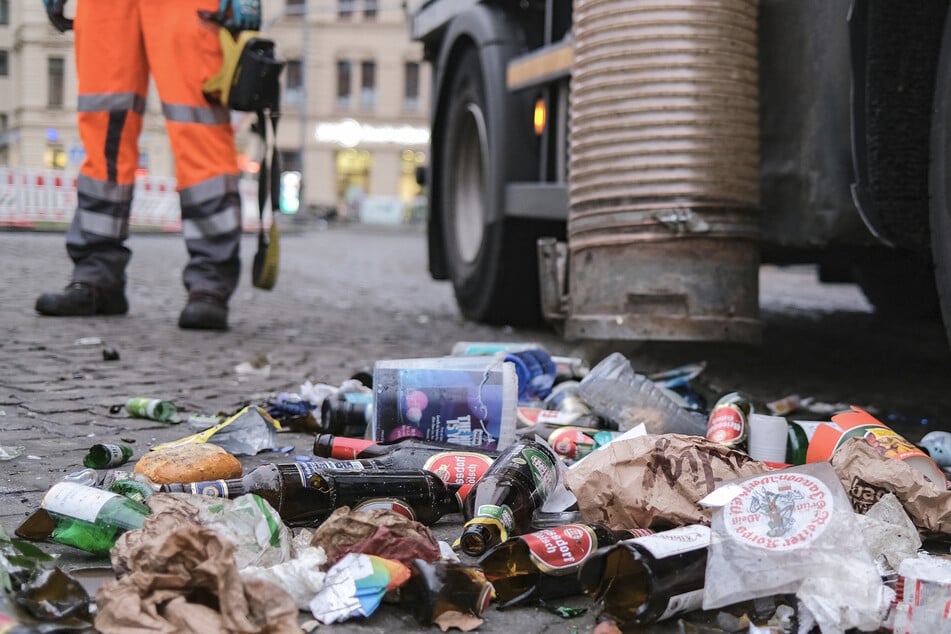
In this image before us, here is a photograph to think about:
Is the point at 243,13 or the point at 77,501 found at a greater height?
the point at 243,13

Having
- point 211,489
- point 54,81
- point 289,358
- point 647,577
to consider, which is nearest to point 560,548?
point 647,577

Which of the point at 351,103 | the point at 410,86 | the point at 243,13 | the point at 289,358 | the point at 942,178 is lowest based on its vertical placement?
the point at 289,358

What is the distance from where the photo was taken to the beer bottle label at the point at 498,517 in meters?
1.88

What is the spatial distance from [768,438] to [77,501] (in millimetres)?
1550

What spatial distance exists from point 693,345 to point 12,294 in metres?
3.89

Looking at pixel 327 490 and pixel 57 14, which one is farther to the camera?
pixel 57 14

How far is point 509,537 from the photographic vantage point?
1.90m

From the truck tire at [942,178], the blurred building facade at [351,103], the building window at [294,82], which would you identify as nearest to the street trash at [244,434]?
the truck tire at [942,178]

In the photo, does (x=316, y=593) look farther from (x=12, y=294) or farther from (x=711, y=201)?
(x=12, y=294)

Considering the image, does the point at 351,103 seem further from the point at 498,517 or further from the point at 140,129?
the point at 498,517

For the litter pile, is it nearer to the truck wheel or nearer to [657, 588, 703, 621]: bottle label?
[657, 588, 703, 621]: bottle label

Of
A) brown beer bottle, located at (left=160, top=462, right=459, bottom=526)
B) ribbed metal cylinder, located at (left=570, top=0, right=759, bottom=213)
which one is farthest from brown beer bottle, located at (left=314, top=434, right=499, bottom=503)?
ribbed metal cylinder, located at (left=570, top=0, right=759, bottom=213)

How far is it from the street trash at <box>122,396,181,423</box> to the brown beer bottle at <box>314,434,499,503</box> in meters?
0.63

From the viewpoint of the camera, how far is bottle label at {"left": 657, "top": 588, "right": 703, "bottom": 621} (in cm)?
162
